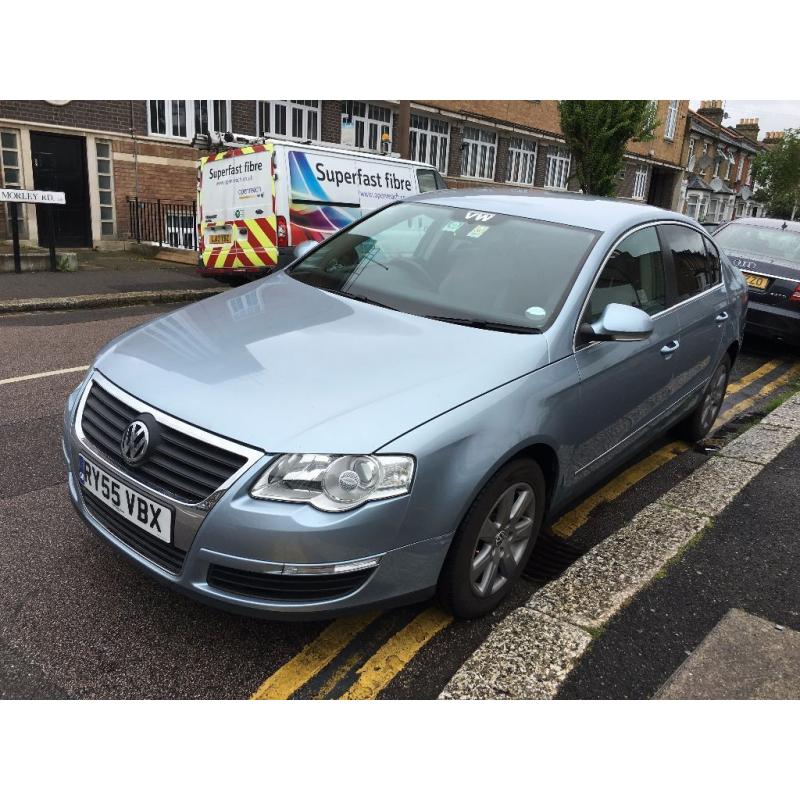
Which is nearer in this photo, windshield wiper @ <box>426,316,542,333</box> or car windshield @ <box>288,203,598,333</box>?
windshield wiper @ <box>426,316,542,333</box>

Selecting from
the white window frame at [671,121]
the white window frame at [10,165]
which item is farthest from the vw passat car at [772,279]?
the white window frame at [671,121]

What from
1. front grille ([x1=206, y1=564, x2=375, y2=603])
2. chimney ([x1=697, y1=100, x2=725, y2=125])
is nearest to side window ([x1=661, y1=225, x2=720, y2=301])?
front grille ([x1=206, y1=564, x2=375, y2=603])

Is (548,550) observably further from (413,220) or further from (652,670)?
(413,220)

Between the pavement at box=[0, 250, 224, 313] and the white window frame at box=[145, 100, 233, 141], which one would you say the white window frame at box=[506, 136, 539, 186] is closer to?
the white window frame at box=[145, 100, 233, 141]

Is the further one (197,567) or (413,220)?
(413,220)

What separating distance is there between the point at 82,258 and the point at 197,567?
13058 millimetres

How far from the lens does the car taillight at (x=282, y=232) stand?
9867 mm

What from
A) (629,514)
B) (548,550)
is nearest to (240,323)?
(548,550)

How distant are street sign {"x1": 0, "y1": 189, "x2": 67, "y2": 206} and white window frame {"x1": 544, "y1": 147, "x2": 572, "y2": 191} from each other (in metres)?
23.1

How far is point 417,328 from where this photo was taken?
9.62ft

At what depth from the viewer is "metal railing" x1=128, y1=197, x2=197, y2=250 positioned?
1519cm

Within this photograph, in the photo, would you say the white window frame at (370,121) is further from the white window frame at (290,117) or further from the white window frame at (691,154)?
the white window frame at (691,154)

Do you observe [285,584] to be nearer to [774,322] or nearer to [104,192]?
[774,322]

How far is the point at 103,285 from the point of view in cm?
1042
